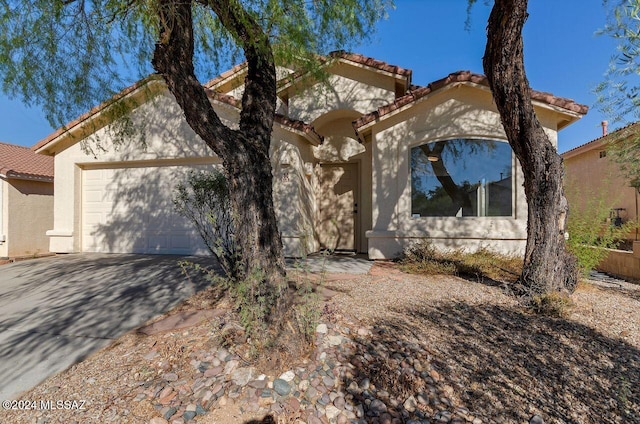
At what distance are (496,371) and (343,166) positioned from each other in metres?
7.18

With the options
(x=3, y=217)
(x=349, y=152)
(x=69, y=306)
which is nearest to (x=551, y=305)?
(x=349, y=152)

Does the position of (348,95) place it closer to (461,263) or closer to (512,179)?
(512,179)

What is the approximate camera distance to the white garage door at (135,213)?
8.31 meters

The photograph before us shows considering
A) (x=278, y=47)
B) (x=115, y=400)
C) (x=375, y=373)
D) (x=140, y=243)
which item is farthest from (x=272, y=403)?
(x=140, y=243)

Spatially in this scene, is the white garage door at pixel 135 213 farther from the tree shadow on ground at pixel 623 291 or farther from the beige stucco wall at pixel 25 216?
the tree shadow on ground at pixel 623 291

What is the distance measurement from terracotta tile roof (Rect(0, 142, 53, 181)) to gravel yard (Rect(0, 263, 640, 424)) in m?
9.09

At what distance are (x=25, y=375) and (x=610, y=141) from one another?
429 inches

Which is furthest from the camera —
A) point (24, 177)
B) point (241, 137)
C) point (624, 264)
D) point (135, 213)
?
point (24, 177)

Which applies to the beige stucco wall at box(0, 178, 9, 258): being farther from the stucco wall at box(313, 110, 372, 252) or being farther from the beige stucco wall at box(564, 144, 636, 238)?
the beige stucco wall at box(564, 144, 636, 238)

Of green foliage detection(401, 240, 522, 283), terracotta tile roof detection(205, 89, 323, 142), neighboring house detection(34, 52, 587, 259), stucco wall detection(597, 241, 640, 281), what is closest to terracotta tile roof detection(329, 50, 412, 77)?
neighboring house detection(34, 52, 587, 259)

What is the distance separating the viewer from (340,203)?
9.18m

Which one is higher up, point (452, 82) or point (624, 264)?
point (452, 82)

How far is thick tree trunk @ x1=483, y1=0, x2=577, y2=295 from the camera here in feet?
13.6

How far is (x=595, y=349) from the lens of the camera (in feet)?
10.0
